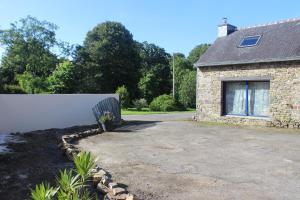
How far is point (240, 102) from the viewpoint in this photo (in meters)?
18.0

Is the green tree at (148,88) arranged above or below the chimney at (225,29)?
below

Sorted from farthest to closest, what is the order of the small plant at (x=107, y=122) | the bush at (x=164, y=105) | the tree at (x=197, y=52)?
the tree at (x=197, y=52) → the bush at (x=164, y=105) → the small plant at (x=107, y=122)

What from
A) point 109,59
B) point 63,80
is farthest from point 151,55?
point 63,80

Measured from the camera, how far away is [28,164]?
8.95 m

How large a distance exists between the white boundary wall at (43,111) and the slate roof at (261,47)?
6.70 metres

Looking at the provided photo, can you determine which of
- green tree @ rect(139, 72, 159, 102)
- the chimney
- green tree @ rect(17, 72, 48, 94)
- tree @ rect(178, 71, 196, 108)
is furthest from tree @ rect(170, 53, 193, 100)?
the chimney

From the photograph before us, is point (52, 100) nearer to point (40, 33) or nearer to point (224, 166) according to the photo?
point (224, 166)

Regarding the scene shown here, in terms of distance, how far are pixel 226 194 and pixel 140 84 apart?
1537 inches

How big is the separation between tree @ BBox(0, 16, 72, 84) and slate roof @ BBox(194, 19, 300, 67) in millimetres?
33468

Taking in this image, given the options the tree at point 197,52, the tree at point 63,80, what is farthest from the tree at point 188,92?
the tree at point 197,52

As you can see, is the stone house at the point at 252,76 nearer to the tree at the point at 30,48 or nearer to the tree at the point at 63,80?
the tree at the point at 63,80

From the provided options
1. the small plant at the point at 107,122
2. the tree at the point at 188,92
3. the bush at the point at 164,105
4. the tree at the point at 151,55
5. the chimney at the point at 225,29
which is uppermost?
the tree at the point at 151,55

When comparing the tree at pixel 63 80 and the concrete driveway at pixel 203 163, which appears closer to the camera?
the concrete driveway at pixel 203 163

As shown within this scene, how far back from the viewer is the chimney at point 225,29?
810 inches
